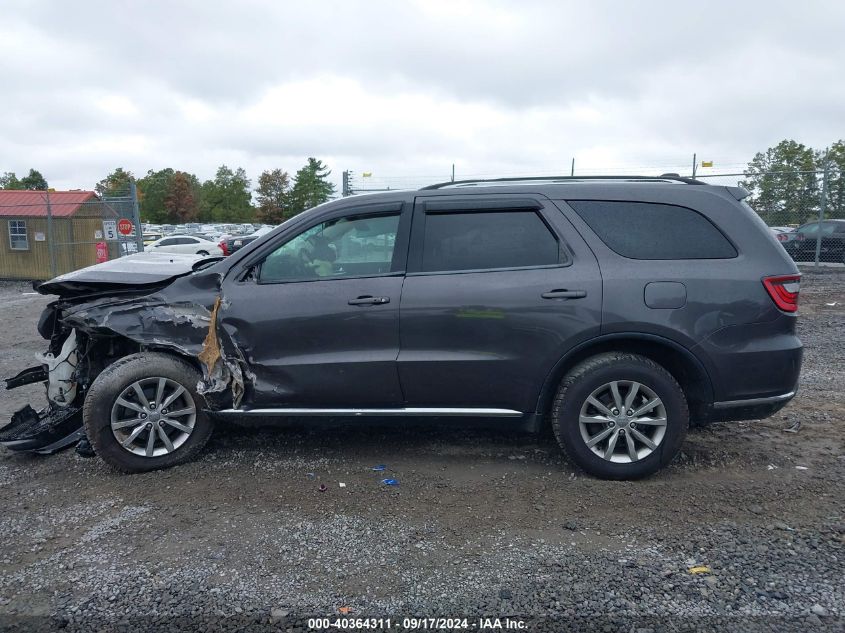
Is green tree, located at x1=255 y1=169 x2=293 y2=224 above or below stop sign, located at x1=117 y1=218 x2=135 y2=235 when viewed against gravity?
above

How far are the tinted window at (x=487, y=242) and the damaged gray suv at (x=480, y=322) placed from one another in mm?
13

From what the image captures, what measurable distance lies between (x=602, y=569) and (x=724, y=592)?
0.53 metres

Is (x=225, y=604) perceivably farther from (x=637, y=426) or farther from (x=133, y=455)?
(x=637, y=426)

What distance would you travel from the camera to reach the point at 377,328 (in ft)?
14.0

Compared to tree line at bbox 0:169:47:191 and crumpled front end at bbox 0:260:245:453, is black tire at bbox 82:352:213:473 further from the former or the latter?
tree line at bbox 0:169:47:191

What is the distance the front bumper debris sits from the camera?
184 inches

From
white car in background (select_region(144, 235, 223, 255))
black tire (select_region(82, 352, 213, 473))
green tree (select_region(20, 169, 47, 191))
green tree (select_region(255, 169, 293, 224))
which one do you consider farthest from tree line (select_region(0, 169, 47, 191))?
black tire (select_region(82, 352, 213, 473))

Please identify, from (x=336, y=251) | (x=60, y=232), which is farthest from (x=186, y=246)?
(x=336, y=251)

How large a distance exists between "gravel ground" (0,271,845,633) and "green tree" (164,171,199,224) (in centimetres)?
8066

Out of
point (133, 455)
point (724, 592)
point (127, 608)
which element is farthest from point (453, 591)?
point (133, 455)

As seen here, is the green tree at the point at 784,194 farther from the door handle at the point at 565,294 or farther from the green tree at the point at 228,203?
the green tree at the point at 228,203

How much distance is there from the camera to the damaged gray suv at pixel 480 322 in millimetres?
4113

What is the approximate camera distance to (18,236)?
1809 centimetres

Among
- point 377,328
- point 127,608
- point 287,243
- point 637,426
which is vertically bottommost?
point 127,608
